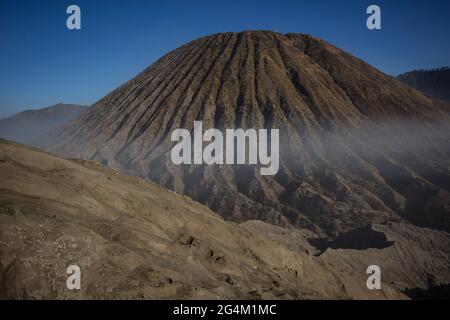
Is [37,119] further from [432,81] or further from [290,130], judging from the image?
[432,81]

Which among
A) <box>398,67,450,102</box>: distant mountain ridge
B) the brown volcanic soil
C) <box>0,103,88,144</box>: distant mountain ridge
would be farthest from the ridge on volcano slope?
<box>398,67,450,102</box>: distant mountain ridge

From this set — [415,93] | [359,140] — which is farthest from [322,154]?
[415,93]

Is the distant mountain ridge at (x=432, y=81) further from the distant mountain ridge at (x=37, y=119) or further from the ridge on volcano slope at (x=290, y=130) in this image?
the distant mountain ridge at (x=37, y=119)

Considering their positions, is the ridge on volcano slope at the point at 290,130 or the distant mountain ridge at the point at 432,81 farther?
the distant mountain ridge at the point at 432,81

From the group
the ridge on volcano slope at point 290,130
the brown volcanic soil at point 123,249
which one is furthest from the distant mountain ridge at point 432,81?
the brown volcanic soil at point 123,249

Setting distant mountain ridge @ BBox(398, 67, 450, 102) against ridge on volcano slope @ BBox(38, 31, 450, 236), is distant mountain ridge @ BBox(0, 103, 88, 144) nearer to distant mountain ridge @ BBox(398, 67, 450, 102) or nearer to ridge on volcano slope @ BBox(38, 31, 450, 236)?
ridge on volcano slope @ BBox(38, 31, 450, 236)

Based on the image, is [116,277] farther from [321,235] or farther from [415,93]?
[415,93]

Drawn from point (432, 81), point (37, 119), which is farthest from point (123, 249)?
point (432, 81)
